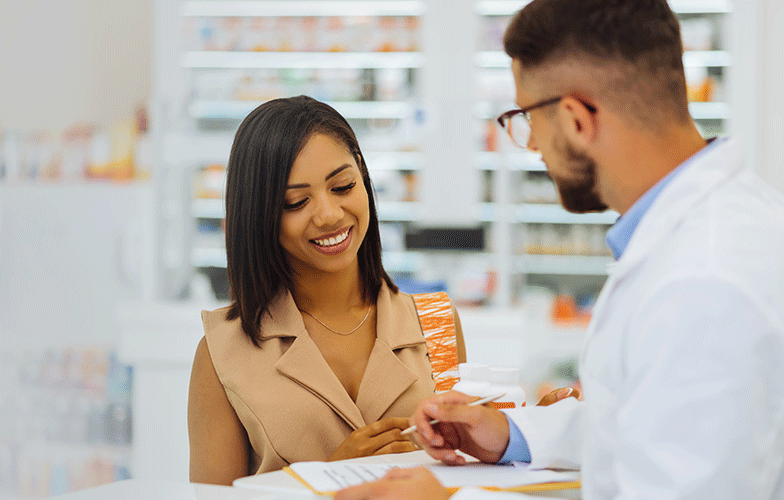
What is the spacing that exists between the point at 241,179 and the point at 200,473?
1.95ft

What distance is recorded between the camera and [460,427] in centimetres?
122

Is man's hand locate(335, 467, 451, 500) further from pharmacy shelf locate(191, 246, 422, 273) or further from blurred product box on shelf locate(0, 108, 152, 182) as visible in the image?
pharmacy shelf locate(191, 246, 422, 273)

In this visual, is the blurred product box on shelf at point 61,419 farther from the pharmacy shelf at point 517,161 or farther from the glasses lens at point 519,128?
the glasses lens at point 519,128

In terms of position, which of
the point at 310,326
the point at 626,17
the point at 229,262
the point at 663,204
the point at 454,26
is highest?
the point at 454,26

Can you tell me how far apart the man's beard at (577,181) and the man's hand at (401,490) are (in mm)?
454

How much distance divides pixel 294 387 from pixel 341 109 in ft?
14.6

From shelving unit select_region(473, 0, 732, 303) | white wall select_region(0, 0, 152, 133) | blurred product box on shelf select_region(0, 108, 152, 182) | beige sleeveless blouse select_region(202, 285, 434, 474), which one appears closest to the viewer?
beige sleeveless blouse select_region(202, 285, 434, 474)

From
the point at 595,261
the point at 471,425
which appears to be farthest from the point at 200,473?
the point at 595,261

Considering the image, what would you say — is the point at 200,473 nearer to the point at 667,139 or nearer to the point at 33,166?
the point at 667,139

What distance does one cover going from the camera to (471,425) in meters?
1.20

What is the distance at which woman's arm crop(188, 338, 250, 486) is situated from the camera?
1.45 meters

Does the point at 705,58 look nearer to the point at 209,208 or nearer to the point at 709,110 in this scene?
the point at 709,110

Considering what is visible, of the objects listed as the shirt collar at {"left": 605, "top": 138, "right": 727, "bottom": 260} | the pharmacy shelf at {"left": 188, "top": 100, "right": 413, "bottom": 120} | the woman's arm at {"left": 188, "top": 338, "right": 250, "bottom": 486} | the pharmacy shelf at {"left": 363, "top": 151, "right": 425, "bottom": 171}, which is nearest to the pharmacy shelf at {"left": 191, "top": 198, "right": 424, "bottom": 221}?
the pharmacy shelf at {"left": 363, "top": 151, "right": 425, "bottom": 171}

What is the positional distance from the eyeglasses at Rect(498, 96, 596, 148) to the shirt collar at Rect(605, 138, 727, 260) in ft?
0.46
